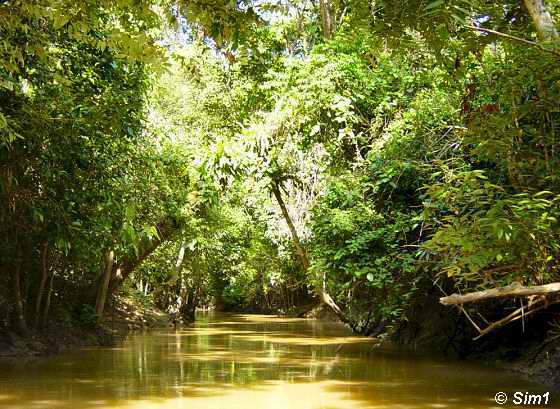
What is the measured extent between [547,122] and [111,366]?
8.49m

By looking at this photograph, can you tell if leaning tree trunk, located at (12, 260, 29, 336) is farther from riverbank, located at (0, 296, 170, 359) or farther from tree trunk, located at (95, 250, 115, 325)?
tree trunk, located at (95, 250, 115, 325)

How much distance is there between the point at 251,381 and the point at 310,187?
30.6 ft

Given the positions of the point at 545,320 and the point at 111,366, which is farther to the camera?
the point at 111,366

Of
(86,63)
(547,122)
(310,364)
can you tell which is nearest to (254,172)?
(310,364)

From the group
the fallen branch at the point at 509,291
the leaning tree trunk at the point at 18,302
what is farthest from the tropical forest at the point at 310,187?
the leaning tree trunk at the point at 18,302

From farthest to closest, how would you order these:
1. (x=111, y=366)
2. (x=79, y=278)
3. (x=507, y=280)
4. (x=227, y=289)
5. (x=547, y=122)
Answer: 1. (x=227, y=289)
2. (x=79, y=278)
3. (x=111, y=366)
4. (x=547, y=122)
5. (x=507, y=280)

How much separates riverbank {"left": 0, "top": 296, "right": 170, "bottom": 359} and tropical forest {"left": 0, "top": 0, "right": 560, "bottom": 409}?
0.07 meters

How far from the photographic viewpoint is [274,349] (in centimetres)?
1499

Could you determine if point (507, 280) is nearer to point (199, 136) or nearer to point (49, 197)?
point (49, 197)

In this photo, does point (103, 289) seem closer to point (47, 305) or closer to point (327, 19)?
point (47, 305)

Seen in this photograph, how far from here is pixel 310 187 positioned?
18.3m

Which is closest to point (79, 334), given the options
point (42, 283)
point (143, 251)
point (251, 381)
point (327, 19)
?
point (42, 283)

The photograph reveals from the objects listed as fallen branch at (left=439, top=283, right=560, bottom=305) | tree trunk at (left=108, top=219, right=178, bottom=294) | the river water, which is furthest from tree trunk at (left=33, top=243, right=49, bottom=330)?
fallen branch at (left=439, top=283, right=560, bottom=305)

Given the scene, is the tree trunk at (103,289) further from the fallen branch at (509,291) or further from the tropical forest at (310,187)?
the fallen branch at (509,291)
